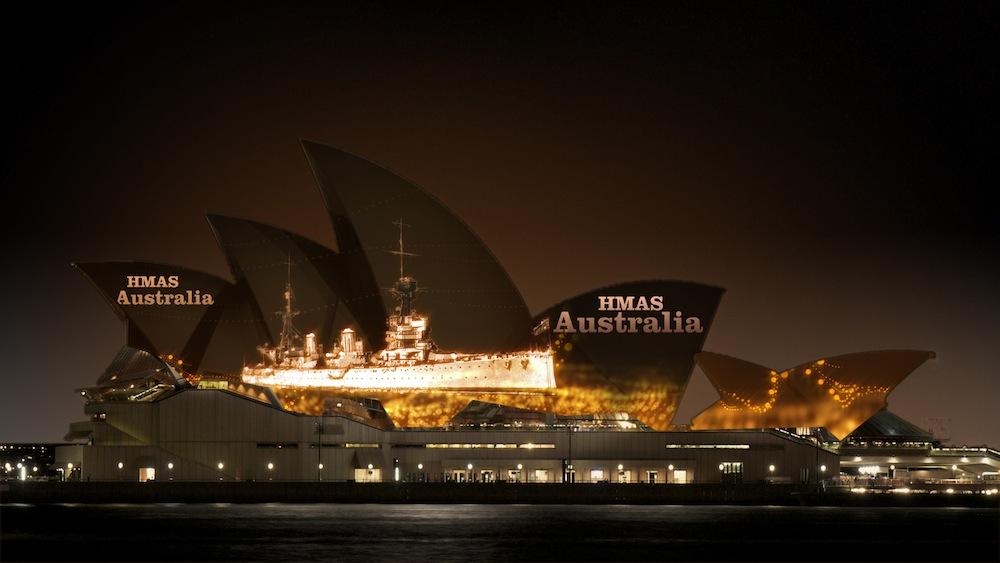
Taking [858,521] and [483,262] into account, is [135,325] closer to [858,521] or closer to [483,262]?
[483,262]

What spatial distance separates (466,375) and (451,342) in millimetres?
2176

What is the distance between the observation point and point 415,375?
10100 cm

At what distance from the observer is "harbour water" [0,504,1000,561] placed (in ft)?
204

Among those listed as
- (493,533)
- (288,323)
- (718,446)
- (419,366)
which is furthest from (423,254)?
(493,533)

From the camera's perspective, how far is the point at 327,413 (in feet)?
318

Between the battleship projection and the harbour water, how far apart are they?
1309 centimetres

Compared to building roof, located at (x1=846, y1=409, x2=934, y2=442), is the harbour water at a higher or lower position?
lower

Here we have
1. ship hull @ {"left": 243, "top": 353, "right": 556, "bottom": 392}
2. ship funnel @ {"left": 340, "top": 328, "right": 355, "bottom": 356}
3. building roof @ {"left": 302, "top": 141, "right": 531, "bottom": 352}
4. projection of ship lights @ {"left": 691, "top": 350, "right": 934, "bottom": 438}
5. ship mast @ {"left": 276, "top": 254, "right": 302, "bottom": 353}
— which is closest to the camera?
building roof @ {"left": 302, "top": 141, "right": 531, "bottom": 352}

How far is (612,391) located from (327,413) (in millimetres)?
16877

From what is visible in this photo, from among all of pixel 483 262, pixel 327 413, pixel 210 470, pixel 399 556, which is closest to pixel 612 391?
pixel 483 262

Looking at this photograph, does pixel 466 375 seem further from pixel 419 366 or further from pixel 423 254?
pixel 423 254

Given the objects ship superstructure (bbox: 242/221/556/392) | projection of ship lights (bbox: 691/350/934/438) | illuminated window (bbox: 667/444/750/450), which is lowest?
illuminated window (bbox: 667/444/750/450)

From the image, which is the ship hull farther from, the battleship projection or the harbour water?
the harbour water

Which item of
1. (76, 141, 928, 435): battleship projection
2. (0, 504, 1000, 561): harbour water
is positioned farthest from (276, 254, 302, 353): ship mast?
(0, 504, 1000, 561): harbour water
